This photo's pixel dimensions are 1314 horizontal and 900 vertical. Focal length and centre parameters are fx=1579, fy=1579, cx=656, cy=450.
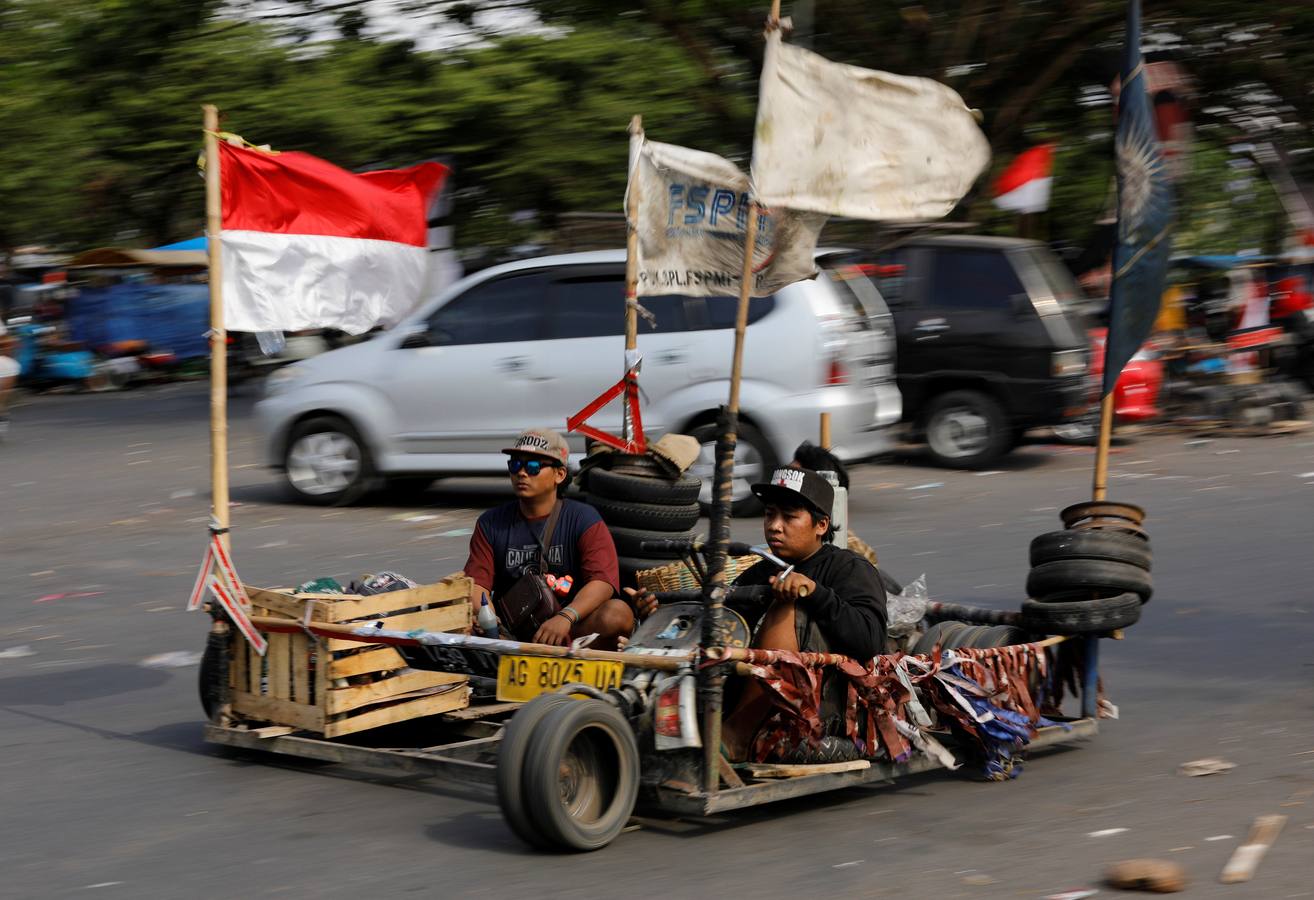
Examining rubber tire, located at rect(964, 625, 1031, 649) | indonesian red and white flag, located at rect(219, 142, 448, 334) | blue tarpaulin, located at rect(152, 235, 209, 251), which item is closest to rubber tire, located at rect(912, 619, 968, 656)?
rubber tire, located at rect(964, 625, 1031, 649)

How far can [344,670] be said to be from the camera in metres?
6.14

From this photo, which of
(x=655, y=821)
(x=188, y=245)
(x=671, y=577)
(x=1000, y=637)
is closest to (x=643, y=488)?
(x=671, y=577)

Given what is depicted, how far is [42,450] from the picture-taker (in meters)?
17.7

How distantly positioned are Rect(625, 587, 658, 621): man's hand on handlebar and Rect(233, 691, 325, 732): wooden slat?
135cm

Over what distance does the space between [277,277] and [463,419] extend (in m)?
5.78

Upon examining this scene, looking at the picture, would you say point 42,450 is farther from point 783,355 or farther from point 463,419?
point 783,355

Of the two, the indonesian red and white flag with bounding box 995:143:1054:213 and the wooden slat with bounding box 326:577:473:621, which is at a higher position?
the indonesian red and white flag with bounding box 995:143:1054:213

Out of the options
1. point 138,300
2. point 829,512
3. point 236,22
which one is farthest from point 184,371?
point 829,512

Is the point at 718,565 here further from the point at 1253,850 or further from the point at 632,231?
the point at 632,231

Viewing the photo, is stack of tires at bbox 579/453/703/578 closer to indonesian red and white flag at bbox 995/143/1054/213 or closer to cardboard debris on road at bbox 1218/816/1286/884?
cardboard debris on road at bbox 1218/816/1286/884

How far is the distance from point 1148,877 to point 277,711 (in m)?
3.39

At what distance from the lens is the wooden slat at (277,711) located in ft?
20.2

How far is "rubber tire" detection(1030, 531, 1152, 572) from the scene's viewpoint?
626 centimetres

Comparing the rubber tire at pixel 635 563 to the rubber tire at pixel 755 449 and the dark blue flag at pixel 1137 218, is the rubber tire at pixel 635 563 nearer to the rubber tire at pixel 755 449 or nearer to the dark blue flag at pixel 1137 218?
the dark blue flag at pixel 1137 218
